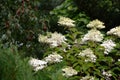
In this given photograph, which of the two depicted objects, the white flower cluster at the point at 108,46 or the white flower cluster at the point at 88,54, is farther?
the white flower cluster at the point at 108,46

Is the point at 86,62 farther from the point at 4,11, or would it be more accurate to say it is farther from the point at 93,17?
the point at 93,17

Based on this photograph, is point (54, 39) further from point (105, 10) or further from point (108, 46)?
point (105, 10)

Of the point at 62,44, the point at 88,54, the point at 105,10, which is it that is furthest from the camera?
the point at 105,10

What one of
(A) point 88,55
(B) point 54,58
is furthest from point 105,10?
(B) point 54,58

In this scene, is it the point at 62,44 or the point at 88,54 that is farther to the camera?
the point at 62,44

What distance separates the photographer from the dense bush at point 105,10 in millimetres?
8617

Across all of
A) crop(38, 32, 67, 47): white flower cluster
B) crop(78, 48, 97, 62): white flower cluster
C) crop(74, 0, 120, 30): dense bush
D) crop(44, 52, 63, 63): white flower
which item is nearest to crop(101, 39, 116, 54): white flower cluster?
crop(78, 48, 97, 62): white flower cluster

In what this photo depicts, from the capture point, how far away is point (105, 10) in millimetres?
8773

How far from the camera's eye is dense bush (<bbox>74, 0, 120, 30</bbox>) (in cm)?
Result: 862

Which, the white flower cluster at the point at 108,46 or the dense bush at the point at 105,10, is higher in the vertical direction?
the dense bush at the point at 105,10

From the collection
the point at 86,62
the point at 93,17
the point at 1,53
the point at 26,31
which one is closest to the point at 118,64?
the point at 86,62

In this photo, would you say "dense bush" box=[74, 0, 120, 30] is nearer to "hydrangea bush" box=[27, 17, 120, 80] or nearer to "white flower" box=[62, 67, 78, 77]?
"hydrangea bush" box=[27, 17, 120, 80]

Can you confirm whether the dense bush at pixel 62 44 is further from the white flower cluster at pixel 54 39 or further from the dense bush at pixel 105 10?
the dense bush at pixel 105 10

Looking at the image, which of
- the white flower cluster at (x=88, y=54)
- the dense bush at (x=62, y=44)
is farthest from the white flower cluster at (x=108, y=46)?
the white flower cluster at (x=88, y=54)
